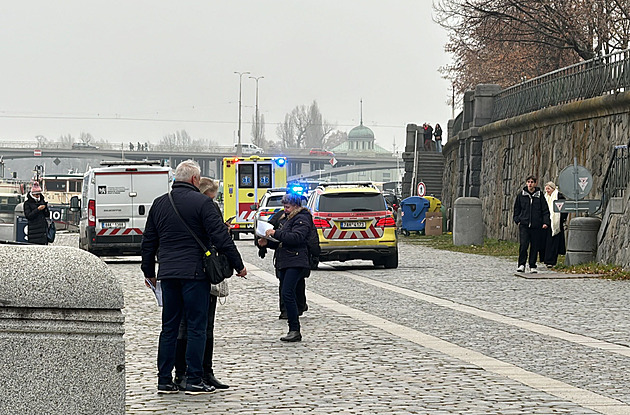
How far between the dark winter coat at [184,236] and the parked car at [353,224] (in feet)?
48.0

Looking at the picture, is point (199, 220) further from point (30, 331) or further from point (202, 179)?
point (30, 331)

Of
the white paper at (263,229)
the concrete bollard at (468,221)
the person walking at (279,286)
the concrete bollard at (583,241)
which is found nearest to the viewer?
the white paper at (263,229)

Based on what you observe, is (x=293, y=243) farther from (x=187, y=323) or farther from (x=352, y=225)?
(x=352, y=225)

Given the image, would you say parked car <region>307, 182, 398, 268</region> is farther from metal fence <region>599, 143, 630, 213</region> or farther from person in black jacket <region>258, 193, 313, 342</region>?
person in black jacket <region>258, 193, 313, 342</region>

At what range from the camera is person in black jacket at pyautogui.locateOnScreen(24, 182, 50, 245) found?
23844 mm

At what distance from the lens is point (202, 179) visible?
930 centimetres

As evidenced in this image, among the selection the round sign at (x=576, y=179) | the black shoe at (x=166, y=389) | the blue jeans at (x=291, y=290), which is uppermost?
the round sign at (x=576, y=179)

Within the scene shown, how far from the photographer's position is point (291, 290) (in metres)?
12.2

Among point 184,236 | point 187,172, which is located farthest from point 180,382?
point 187,172

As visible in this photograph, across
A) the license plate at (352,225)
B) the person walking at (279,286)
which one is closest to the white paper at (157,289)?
the person walking at (279,286)

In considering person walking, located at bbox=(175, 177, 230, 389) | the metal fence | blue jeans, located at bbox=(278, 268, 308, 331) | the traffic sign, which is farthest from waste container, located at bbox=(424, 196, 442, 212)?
person walking, located at bbox=(175, 177, 230, 389)

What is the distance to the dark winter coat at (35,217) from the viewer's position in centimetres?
2386

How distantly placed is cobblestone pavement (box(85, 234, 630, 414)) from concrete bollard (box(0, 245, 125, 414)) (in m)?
2.25

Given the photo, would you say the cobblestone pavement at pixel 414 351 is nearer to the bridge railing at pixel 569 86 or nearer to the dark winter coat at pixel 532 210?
the dark winter coat at pixel 532 210
